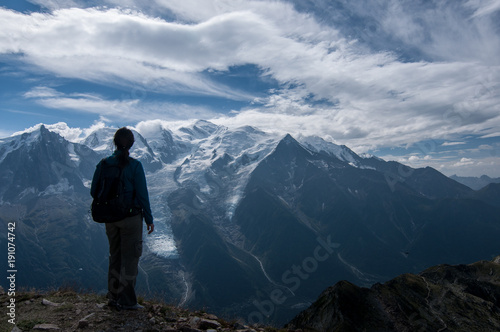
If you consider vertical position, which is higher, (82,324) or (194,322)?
(82,324)

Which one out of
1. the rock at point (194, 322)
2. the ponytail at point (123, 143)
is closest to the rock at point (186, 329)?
the rock at point (194, 322)

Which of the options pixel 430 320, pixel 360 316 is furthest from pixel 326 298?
pixel 430 320

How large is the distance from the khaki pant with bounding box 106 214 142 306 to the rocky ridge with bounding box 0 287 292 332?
0.56m

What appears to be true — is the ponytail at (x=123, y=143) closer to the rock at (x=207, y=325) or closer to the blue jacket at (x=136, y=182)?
the blue jacket at (x=136, y=182)

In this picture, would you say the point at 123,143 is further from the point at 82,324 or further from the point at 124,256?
the point at 82,324

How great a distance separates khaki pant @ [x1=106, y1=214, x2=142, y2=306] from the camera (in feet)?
32.1

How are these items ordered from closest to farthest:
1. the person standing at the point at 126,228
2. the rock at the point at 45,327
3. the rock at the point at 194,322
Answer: the rock at the point at 45,327 < the person standing at the point at 126,228 < the rock at the point at 194,322

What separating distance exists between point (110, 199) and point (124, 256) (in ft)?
6.62

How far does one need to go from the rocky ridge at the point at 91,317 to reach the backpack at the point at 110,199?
308 centimetres

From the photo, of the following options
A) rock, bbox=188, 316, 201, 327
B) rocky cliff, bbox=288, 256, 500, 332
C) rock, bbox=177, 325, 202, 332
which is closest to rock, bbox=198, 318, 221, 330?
rock, bbox=188, 316, 201, 327

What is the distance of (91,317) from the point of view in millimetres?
9344

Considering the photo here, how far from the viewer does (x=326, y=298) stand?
26188 millimetres

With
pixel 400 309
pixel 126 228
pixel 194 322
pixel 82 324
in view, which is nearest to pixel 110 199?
pixel 126 228

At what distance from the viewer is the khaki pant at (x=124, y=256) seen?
9.78 m
